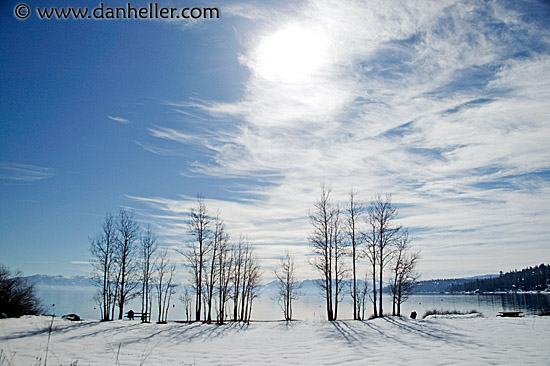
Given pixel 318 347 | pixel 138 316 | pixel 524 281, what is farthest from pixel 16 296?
pixel 524 281

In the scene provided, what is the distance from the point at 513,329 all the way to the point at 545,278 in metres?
201

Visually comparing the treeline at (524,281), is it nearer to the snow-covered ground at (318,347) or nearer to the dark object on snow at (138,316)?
the snow-covered ground at (318,347)

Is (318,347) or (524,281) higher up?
(318,347)

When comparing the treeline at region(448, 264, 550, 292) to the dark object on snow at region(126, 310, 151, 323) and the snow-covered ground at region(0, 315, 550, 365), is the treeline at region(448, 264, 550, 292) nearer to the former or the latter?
the snow-covered ground at region(0, 315, 550, 365)

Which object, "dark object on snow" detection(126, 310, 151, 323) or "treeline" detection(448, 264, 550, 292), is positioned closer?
"dark object on snow" detection(126, 310, 151, 323)

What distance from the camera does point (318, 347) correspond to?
40.6ft

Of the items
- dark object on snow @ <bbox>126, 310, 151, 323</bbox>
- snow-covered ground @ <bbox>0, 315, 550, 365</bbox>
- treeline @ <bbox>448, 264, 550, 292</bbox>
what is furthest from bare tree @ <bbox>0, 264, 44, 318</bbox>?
treeline @ <bbox>448, 264, 550, 292</bbox>

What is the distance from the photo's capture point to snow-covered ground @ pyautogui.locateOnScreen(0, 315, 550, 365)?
31.5 ft

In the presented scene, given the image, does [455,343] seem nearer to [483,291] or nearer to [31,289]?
[31,289]

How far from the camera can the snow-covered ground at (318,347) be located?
378 inches

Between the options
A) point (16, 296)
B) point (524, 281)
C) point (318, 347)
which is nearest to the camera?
point (318, 347)

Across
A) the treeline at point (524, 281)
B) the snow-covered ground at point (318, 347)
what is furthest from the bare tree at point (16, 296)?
the treeline at point (524, 281)

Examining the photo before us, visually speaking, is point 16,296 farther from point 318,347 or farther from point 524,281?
point 524,281

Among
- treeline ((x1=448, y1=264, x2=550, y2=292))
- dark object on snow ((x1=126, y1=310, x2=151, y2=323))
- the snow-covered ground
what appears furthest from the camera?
treeline ((x1=448, y1=264, x2=550, y2=292))
